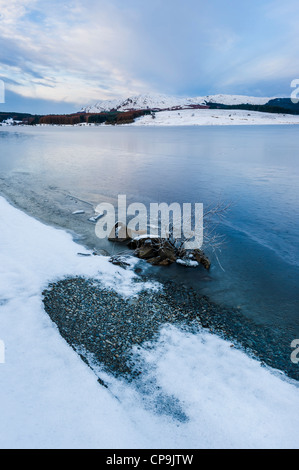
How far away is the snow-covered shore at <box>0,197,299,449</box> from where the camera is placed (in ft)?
11.5

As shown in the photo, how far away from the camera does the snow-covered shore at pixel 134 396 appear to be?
11.5 ft

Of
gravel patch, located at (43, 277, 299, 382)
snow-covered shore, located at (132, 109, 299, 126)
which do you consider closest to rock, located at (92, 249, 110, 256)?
gravel patch, located at (43, 277, 299, 382)

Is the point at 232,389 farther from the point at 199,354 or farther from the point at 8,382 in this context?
the point at 8,382

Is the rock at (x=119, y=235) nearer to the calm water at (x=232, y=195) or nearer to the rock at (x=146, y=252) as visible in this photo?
the rock at (x=146, y=252)

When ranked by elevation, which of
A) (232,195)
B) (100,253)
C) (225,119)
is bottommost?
(100,253)

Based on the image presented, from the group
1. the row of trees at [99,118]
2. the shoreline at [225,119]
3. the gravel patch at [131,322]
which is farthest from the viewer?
the row of trees at [99,118]

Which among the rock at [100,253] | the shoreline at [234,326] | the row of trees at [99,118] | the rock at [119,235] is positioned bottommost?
the shoreline at [234,326]

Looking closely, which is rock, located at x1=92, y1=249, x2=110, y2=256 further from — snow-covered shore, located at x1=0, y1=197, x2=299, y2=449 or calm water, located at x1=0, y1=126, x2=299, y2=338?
snow-covered shore, located at x1=0, y1=197, x2=299, y2=449

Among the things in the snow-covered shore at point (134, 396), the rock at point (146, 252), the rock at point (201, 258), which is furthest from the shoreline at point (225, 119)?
the snow-covered shore at point (134, 396)

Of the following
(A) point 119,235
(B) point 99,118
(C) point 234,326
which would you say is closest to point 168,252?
(A) point 119,235

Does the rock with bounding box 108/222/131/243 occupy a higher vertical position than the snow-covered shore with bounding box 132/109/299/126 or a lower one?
lower

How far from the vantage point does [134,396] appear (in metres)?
4.26

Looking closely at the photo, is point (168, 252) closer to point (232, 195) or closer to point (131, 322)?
point (131, 322)

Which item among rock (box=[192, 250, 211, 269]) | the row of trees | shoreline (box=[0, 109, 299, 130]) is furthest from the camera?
the row of trees
